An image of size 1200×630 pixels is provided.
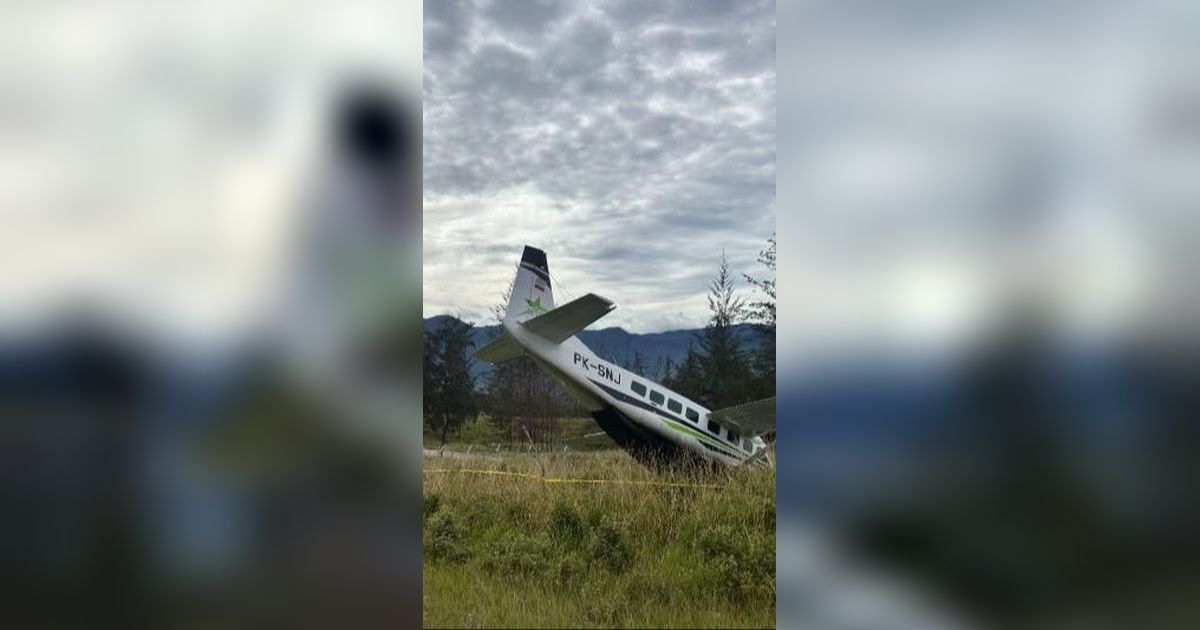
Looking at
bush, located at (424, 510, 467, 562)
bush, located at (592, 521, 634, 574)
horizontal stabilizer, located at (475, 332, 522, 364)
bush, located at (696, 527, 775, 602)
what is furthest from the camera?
horizontal stabilizer, located at (475, 332, 522, 364)

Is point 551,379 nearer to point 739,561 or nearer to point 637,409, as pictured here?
point 637,409

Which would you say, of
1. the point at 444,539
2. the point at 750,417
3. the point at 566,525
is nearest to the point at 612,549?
the point at 566,525

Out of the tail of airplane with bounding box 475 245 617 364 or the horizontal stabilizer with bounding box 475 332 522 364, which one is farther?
the horizontal stabilizer with bounding box 475 332 522 364

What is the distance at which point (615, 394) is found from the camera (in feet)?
15.0

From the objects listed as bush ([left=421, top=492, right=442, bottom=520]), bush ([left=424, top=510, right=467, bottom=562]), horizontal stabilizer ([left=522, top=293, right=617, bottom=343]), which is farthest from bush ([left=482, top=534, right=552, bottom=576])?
horizontal stabilizer ([left=522, top=293, right=617, bottom=343])

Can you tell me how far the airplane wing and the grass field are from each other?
519mm

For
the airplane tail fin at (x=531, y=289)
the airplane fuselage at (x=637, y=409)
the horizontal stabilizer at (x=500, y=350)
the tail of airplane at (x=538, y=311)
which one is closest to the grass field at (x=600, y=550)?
the airplane fuselage at (x=637, y=409)

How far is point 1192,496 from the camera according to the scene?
4.82 feet

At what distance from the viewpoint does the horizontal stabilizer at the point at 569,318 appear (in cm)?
370

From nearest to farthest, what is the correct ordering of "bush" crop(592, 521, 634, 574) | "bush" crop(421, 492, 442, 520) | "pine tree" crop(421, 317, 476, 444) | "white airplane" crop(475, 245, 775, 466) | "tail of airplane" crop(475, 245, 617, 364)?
1. "bush" crop(592, 521, 634, 574)
2. "bush" crop(421, 492, 442, 520)
3. "tail of airplane" crop(475, 245, 617, 364)
4. "white airplane" crop(475, 245, 775, 466)
5. "pine tree" crop(421, 317, 476, 444)

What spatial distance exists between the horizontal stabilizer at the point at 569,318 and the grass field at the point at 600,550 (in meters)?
0.83

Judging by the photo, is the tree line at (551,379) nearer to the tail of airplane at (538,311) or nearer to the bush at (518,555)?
the tail of airplane at (538,311)

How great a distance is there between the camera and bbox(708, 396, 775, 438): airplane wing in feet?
12.5

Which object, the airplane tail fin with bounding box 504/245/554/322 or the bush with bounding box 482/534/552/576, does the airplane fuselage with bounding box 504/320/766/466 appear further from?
the bush with bounding box 482/534/552/576
